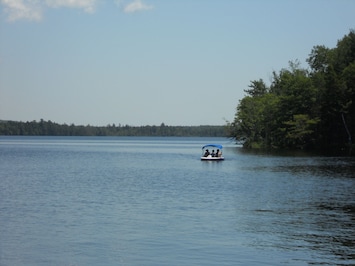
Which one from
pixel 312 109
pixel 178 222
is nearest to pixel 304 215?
pixel 178 222

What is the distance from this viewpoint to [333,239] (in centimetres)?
2403

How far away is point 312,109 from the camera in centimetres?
11612

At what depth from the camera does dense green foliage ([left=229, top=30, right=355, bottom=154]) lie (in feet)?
341

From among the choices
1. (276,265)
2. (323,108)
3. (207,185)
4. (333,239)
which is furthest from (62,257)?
(323,108)

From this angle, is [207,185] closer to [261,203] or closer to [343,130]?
[261,203]

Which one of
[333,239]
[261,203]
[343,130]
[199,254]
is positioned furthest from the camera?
[343,130]

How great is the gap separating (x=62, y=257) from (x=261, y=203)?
17203mm

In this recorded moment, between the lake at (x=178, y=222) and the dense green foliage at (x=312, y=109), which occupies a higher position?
the dense green foliage at (x=312, y=109)

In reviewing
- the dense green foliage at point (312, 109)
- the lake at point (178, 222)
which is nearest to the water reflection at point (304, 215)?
the lake at point (178, 222)

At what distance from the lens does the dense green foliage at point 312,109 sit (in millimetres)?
103812

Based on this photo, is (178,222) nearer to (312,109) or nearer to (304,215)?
(304,215)

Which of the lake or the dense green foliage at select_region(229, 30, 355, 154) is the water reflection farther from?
the dense green foliage at select_region(229, 30, 355, 154)

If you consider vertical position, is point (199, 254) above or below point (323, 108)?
below

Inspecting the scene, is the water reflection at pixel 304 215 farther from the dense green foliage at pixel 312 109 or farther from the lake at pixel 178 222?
the dense green foliage at pixel 312 109
